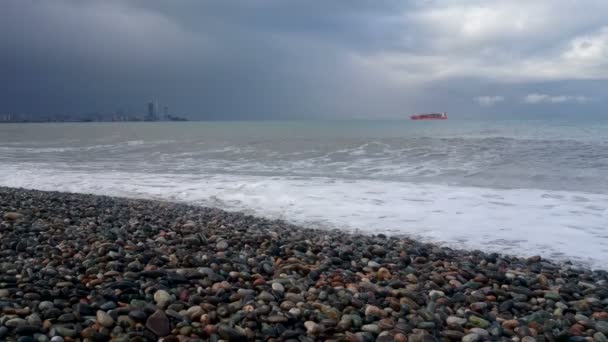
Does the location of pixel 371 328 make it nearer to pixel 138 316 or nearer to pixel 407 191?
pixel 138 316

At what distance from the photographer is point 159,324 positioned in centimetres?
314

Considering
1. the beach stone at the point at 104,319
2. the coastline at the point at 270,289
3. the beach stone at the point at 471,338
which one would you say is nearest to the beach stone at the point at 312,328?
the coastline at the point at 270,289

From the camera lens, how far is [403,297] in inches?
152

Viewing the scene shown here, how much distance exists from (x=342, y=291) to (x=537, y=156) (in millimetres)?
21700

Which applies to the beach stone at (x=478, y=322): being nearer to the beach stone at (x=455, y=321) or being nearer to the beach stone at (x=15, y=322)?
the beach stone at (x=455, y=321)

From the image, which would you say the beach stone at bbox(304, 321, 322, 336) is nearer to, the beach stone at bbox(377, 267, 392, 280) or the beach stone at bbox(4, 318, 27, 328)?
the beach stone at bbox(377, 267, 392, 280)

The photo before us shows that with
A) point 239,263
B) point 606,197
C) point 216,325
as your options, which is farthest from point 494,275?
point 606,197

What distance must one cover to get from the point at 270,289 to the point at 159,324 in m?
0.98

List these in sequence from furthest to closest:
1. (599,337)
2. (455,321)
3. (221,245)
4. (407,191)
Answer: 1. (407,191)
2. (221,245)
3. (455,321)
4. (599,337)

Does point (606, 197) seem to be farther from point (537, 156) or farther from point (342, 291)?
point (537, 156)

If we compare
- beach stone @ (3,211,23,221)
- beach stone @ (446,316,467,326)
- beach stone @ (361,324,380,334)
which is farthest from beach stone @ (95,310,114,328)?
beach stone @ (3,211,23,221)

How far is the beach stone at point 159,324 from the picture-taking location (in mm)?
3072

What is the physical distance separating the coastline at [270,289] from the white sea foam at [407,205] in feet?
5.13

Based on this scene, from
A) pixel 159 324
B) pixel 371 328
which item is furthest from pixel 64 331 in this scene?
pixel 371 328
